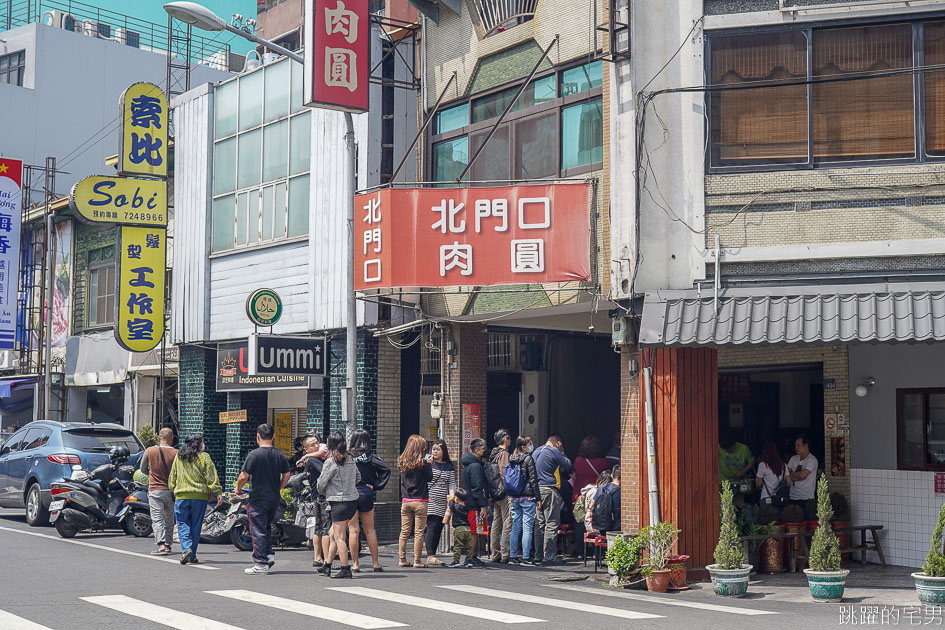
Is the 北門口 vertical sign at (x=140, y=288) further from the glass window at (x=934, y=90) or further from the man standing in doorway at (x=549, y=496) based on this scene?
the glass window at (x=934, y=90)

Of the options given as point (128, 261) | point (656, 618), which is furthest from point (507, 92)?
point (128, 261)

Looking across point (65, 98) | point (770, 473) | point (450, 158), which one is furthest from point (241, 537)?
point (65, 98)

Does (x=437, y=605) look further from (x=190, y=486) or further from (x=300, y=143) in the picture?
(x=300, y=143)

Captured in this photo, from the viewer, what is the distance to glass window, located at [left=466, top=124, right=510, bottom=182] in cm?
1723

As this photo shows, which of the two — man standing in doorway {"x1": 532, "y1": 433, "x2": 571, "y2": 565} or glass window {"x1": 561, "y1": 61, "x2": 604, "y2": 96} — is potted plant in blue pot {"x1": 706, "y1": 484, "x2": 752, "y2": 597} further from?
glass window {"x1": 561, "y1": 61, "x2": 604, "y2": 96}

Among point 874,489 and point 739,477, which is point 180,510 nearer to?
point 739,477

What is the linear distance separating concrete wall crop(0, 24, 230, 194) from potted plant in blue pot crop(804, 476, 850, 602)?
109ft

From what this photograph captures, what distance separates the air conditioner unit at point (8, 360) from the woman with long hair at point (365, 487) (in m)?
22.2

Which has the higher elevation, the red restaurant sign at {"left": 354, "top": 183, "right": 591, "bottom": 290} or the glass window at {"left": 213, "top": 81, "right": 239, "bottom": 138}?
the glass window at {"left": 213, "top": 81, "right": 239, "bottom": 138}

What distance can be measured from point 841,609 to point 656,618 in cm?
222

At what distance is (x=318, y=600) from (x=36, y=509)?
10.6m

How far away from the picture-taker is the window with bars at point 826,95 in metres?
13.4

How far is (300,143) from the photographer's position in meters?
20.8

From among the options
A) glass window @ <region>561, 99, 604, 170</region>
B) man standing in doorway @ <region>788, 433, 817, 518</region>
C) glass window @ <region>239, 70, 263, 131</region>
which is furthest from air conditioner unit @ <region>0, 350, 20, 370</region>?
man standing in doorway @ <region>788, 433, 817, 518</region>
